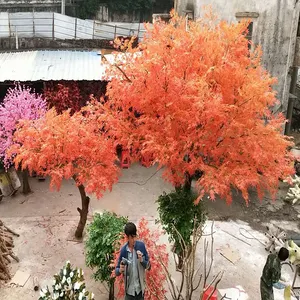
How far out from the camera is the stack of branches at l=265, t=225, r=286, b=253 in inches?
441

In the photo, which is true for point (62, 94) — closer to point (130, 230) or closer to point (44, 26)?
point (44, 26)

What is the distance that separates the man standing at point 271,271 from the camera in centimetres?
771

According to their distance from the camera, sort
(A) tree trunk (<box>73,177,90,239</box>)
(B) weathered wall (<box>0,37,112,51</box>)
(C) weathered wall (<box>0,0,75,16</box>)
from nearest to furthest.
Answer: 1. (A) tree trunk (<box>73,177,90,239</box>)
2. (B) weathered wall (<box>0,37,112,51</box>)
3. (C) weathered wall (<box>0,0,75,16</box>)

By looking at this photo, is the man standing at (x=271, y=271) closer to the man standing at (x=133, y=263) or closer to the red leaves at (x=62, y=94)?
the man standing at (x=133, y=263)

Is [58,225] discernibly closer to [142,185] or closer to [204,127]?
[142,185]

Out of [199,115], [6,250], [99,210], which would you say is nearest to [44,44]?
[99,210]

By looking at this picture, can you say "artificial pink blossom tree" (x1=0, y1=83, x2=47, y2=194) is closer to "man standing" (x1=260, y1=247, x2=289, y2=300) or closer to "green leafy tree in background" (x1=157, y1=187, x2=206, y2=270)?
"green leafy tree in background" (x1=157, y1=187, x2=206, y2=270)

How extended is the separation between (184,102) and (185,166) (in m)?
1.61

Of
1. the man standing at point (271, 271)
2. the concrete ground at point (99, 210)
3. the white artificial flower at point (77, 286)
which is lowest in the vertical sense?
the concrete ground at point (99, 210)

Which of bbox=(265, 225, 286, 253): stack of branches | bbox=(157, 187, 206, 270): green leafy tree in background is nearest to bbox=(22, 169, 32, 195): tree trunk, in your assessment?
bbox=(157, 187, 206, 270): green leafy tree in background

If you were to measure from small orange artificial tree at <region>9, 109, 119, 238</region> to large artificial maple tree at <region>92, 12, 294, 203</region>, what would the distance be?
3.00 feet

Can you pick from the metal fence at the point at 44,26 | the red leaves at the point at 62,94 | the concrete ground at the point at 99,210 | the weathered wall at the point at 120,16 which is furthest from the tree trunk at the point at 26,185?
the weathered wall at the point at 120,16

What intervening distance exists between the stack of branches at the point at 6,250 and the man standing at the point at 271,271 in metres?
6.63

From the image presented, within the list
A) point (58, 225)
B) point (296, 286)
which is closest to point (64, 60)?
point (58, 225)
